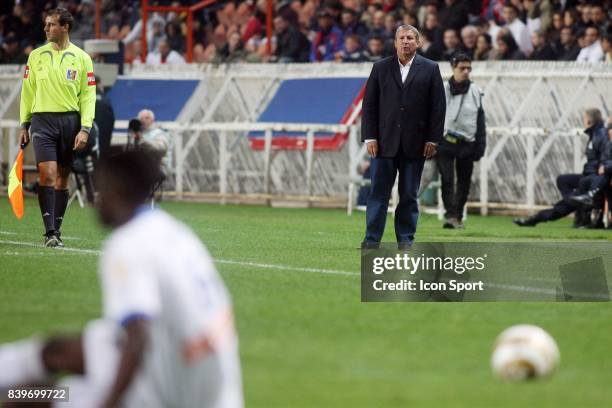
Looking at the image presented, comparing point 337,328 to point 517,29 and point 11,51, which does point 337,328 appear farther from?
point 11,51

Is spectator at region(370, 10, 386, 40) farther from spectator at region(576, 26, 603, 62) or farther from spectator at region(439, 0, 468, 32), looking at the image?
spectator at region(576, 26, 603, 62)

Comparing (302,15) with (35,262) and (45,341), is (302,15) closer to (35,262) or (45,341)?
(35,262)

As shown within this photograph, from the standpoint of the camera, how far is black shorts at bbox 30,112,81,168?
47.1ft

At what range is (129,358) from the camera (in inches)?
193

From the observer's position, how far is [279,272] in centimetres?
1234

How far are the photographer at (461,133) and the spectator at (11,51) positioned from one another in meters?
15.3

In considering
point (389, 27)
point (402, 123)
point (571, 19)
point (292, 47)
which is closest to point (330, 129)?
point (389, 27)

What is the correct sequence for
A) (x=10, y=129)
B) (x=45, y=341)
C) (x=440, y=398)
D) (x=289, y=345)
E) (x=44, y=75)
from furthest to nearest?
(x=10, y=129) < (x=44, y=75) < (x=289, y=345) < (x=440, y=398) < (x=45, y=341)

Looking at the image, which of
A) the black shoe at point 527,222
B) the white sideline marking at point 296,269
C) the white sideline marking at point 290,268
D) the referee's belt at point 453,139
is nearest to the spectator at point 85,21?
the referee's belt at point 453,139

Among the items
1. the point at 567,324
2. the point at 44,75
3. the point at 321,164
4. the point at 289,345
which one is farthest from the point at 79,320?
the point at 321,164

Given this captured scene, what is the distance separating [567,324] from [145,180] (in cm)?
464

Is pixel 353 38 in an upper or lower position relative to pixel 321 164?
upper

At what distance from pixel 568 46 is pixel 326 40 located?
5.51 metres

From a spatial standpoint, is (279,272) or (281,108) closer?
(279,272)
